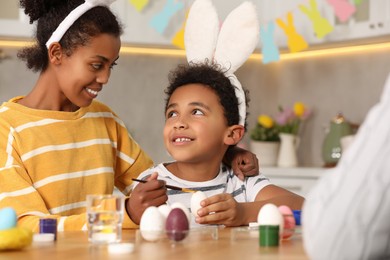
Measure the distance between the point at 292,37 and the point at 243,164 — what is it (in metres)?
2.35

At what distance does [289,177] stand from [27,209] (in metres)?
2.40

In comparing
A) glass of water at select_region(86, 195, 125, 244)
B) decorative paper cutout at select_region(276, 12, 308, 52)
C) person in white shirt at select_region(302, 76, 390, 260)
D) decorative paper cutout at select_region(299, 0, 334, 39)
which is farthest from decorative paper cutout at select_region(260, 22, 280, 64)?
person in white shirt at select_region(302, 76, 390, 260)

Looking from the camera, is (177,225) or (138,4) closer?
(177,225)

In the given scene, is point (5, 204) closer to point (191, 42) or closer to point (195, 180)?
point (195, 180)

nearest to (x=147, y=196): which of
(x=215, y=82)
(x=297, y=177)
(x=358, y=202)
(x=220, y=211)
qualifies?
(x=220, y=211)

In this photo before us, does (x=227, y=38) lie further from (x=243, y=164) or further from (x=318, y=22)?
(x=318, y=22)

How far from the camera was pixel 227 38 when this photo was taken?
2047mm

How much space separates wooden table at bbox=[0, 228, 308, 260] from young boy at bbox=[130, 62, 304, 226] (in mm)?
514

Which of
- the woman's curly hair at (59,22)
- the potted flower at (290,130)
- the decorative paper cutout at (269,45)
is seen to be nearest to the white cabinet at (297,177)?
the potted flower at (290,130)

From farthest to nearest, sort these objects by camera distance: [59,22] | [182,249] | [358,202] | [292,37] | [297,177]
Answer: [292,37] < [297,177] < [59,22] < [182,249] < [358,202]

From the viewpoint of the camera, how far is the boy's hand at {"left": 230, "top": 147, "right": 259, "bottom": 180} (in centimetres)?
199

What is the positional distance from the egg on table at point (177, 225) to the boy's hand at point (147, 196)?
251mm

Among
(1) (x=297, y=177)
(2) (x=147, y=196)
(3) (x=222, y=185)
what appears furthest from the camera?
(1) (x=297, y=177)

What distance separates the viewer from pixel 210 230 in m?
1.47
